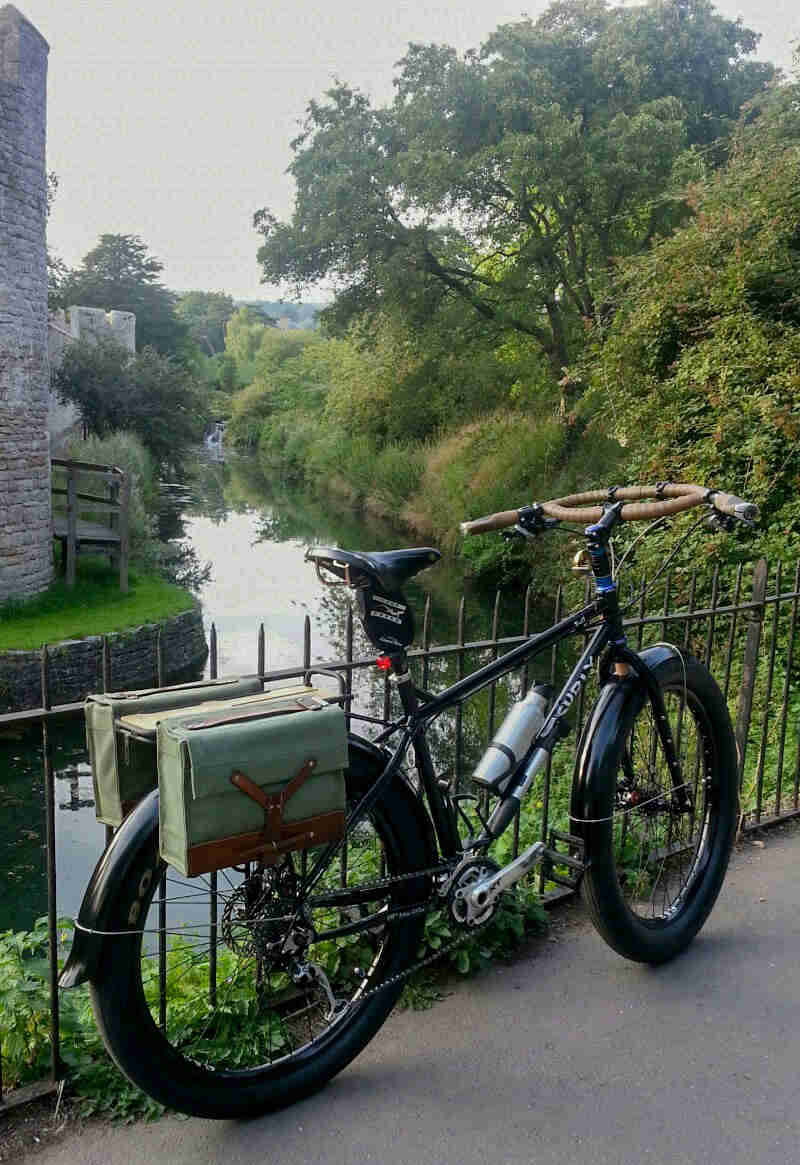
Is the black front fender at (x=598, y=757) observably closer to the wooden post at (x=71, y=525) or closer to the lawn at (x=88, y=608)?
the lawn at (x=88, y=608)

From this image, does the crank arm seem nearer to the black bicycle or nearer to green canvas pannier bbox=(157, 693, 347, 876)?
the black bicycle

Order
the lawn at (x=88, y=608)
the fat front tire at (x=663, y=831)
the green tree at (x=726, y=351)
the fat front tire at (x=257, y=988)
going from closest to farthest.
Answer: the fat front tire at (x=257, y=988)
the fat front tire at (x=663, y=831)
the green tree at (x=726, y=351)
the lawn at (x=88, y=608)

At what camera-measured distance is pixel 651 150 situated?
672 inches

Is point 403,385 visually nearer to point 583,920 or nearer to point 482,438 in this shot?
point 482,438

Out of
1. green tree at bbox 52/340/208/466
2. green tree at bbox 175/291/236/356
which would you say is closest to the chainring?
green tree at bbox 52/340/208/466

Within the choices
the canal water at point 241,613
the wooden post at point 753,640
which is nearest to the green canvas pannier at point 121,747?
the canal water at point 241,613

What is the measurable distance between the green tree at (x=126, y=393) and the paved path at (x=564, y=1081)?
2169cm

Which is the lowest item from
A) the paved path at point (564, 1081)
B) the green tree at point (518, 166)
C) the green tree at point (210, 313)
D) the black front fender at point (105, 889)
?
the paved path at point (564, 1081)

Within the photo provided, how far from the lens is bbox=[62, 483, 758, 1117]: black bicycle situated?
Result: 77.8 inches

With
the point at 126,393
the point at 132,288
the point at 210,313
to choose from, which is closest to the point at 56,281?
the point at 132,288

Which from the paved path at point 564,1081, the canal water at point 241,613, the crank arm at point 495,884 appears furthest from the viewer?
the canal water at point 241,613

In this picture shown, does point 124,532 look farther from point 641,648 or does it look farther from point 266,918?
point 266,918

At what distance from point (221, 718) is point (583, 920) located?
1788mm

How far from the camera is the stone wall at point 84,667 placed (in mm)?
12328
